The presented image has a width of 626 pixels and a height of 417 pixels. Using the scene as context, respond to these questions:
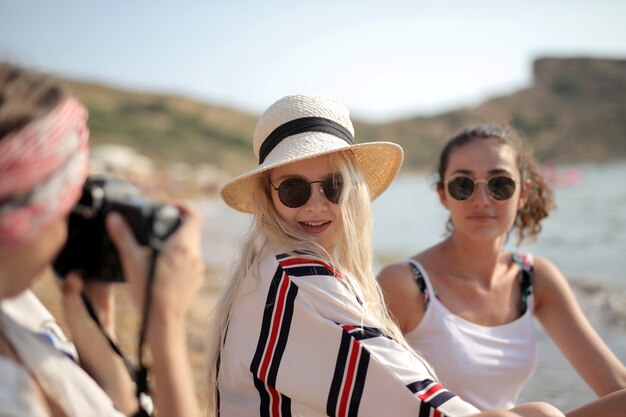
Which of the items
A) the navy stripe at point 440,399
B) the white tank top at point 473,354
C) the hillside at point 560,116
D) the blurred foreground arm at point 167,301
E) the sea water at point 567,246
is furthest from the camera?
the hillside at point 560,116

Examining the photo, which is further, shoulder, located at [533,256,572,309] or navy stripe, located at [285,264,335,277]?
shoulder, located at [533,256,572,309]

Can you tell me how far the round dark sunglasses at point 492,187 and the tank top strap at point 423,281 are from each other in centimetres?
44

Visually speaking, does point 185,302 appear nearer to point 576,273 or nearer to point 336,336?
point 336,336

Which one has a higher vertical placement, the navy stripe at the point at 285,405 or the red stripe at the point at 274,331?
the red stripe at the point at 274,331

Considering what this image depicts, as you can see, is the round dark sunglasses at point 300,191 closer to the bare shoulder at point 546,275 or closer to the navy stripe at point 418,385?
the navy stripe at point 418,385

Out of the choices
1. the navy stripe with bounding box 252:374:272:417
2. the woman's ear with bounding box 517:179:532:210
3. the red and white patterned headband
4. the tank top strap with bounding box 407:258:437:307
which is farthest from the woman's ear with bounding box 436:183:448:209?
the red and white patterned headband

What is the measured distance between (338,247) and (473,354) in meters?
0.81

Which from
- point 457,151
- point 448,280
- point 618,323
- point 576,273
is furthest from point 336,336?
point 576,273

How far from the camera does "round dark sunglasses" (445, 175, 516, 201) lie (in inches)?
108

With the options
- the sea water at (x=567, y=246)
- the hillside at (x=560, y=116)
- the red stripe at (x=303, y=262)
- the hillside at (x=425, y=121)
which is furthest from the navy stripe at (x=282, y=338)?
the hillside at (x=560, y=116)

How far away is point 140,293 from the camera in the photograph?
1224mm

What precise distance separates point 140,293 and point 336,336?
1.92 feet

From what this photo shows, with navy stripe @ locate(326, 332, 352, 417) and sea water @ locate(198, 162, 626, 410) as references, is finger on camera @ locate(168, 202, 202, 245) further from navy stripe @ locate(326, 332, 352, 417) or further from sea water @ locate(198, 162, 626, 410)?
sea water @ locate(198, 162, 626, 410)

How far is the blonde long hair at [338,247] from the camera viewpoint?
1.92m
